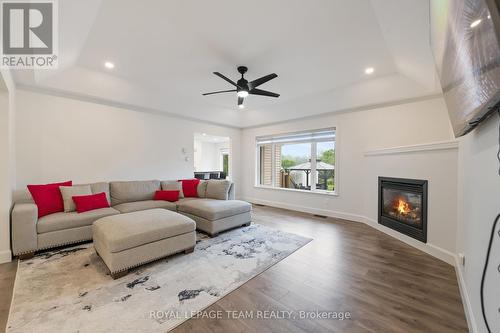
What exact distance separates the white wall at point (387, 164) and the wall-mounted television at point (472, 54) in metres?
1.81

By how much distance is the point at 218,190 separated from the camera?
4.33 meters

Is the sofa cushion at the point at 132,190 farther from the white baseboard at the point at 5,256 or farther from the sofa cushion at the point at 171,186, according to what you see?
the white baseboard at the point at 5,256

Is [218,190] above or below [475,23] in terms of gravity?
below

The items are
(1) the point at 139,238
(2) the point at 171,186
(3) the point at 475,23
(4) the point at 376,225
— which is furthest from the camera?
(2) the point at 171,186

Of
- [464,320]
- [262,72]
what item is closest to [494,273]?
[464,320]

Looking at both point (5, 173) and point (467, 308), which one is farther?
→ point (5, 173)

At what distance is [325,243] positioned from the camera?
3.12m

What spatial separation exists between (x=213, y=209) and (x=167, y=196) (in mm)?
1360

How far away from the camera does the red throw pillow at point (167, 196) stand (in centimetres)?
420

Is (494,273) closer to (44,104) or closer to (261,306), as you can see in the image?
(261,306)

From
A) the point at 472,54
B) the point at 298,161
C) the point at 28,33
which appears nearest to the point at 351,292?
the point at 472,54

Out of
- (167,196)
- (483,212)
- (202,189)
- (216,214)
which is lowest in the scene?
(216,214)

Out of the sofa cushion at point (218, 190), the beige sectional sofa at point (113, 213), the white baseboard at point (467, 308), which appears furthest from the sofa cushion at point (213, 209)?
the white baseboard at point (467, 308)

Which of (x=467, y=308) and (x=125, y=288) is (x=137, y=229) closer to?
(x=125, y=288)
